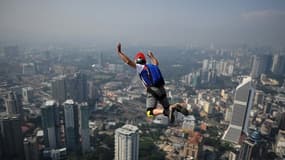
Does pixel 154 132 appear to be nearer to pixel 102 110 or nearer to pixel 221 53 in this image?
pixel 102 110

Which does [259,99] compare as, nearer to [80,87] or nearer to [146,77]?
[80,87]

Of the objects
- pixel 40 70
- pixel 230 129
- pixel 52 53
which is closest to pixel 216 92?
pixel 230 129

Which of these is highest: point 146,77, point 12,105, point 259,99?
point 146,77

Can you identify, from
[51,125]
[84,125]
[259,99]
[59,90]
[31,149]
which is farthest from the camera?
[259,99]

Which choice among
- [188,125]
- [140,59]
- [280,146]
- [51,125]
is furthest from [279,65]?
[140,59]

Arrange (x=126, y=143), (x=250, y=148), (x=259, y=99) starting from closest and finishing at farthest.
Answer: (x=126, y=143) → (x=250, y=148) → (x=259, y=99)
